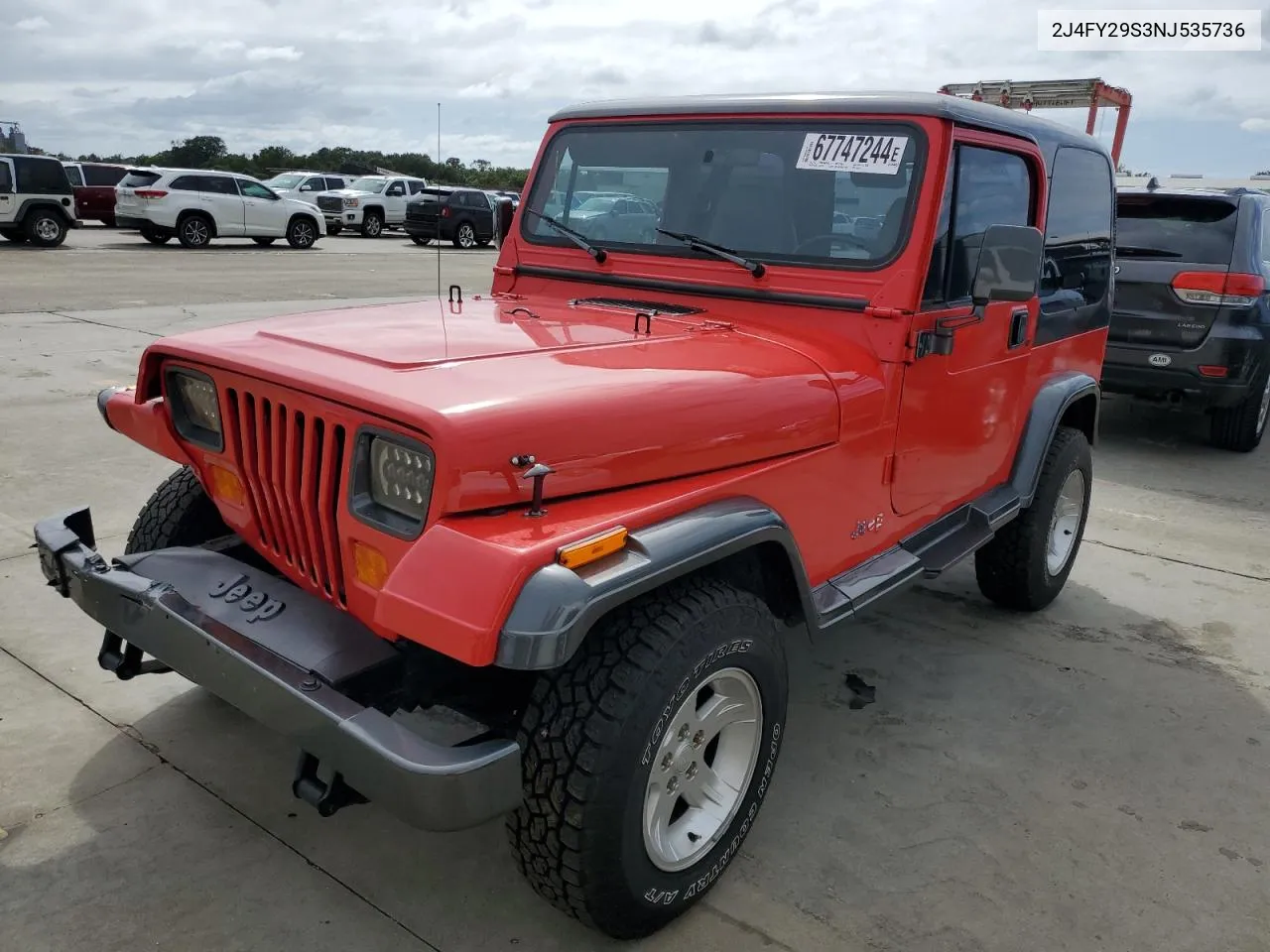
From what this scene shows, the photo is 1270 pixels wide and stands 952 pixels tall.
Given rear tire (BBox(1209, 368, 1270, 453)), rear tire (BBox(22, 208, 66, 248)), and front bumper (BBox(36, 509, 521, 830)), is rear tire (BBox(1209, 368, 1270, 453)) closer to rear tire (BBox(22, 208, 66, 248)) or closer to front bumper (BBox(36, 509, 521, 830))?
front bumper (BBox(36, 509, 521, 830))

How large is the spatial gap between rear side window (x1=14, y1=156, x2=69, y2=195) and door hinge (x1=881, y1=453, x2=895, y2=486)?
Result: 66.5 ft

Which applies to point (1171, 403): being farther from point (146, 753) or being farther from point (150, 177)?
point (150, 177)

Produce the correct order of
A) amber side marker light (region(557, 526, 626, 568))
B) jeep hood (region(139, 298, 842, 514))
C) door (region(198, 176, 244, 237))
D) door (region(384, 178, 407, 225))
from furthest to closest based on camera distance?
door (region(384, 178, 407, 225)) → door (region(198, 176, 244, 237)) → jeep hood (region(139, 298, 842, 514)) → amber side marker light (region(557, 526, 626, 568))

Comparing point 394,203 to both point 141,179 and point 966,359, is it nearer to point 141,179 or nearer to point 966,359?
point 141,179

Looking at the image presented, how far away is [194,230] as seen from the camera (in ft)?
69.0

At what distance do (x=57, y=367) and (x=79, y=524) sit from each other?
6.30 metres

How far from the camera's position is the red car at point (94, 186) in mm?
24438

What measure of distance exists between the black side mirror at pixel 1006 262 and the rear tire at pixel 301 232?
851 inches

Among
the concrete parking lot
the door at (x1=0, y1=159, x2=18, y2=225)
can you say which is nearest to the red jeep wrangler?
the concrete parking lot

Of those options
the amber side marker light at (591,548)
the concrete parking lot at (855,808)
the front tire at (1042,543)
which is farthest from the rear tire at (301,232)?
the amber side marker light at (591,548)

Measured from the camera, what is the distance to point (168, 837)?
2.71m

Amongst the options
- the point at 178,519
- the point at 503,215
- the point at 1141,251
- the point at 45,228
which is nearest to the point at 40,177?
the point at 45,228

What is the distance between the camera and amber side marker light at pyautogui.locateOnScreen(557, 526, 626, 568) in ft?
6.56

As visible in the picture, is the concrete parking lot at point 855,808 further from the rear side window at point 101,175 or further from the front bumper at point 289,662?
the rear side window at point 101,175
